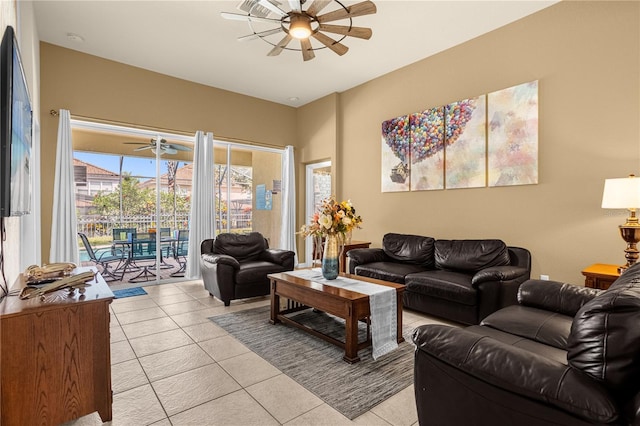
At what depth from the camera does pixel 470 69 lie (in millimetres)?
4445

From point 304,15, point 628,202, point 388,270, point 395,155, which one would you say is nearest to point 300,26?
point 304,15

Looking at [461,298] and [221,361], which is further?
[461,298]

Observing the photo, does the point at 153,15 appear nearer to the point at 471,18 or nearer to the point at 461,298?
the point at 471,18

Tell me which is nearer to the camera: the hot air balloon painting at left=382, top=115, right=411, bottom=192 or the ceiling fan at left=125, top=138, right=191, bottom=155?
the hot air balloon painting at left=382, top=115, right=411, bottom=192

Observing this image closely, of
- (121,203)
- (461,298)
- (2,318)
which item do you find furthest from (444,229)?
(121,203)

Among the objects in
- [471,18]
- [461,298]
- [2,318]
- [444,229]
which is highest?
[471,18]

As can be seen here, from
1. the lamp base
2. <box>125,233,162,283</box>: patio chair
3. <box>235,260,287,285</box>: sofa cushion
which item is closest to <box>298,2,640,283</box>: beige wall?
the lamp base

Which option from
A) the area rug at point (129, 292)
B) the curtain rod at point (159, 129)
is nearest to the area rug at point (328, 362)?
the area rug at point (129, 292)

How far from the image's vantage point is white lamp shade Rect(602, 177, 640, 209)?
9.12ft

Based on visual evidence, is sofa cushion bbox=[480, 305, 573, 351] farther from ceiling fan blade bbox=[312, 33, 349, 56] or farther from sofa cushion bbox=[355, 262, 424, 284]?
ceiling fan blade bbox=[312, 33, 349, 56]

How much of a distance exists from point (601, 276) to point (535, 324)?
1.34 meters

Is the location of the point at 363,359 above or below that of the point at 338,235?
below

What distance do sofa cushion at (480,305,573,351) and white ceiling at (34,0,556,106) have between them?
3282 millimetres

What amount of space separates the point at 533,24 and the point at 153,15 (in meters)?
4.46
